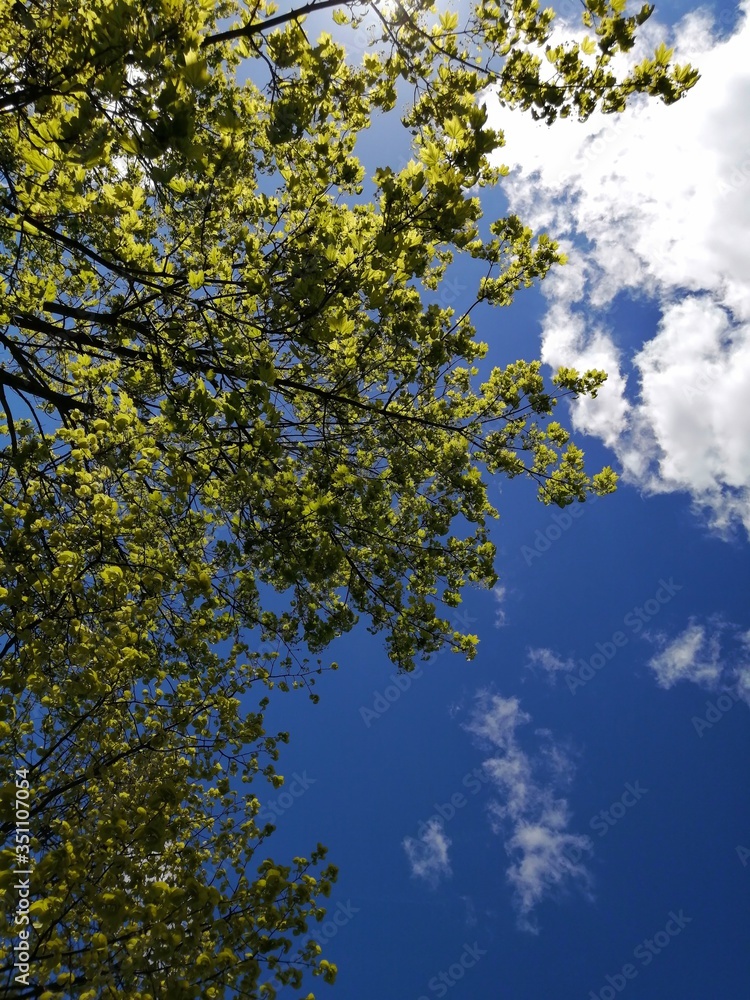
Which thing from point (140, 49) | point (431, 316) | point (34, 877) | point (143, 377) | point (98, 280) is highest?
point (98, 280)

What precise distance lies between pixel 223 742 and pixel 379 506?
3357 millimetres

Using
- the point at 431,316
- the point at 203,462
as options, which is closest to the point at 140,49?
the point at 431,316

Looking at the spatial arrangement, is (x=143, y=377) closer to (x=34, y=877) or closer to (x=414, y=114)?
(x=414, y=114)

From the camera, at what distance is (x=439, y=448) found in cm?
724

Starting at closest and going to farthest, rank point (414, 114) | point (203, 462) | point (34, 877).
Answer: point (34, 877) → point (414, 114) → point (203, 462)

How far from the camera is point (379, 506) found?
7004 millimetres

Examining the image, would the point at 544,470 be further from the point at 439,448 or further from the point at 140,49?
the point at 140,49

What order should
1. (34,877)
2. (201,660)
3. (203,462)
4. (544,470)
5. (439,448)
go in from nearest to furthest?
(34,877)
(203,462)
(201,660)
(439,448)
(544,470)

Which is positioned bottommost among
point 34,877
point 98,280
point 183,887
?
point 183,887

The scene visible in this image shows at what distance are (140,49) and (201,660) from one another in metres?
5.92

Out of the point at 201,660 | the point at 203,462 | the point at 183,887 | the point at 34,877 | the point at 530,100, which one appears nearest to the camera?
the point at 34,877

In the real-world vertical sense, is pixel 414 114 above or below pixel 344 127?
below

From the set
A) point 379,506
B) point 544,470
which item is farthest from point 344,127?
point 544,470

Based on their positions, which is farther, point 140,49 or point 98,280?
point 98,280
